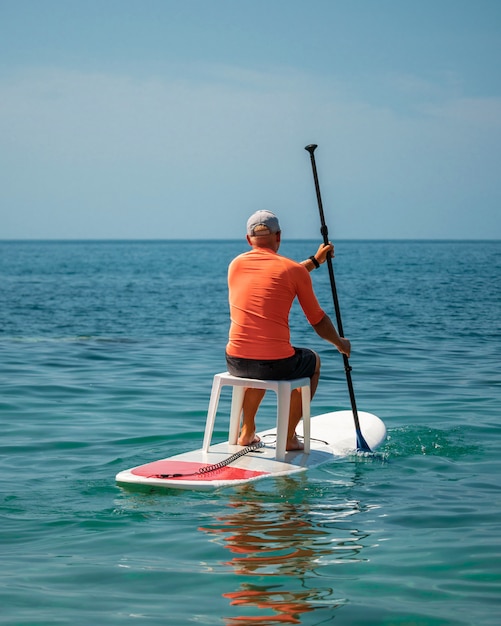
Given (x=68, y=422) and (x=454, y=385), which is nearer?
(x=68, y=422)

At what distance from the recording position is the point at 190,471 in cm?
736

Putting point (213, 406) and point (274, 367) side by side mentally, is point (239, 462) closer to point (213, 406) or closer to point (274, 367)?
point (213, 406)

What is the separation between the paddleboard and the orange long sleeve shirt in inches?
34.6

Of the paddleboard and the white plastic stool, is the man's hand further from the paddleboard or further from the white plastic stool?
the paddleboard

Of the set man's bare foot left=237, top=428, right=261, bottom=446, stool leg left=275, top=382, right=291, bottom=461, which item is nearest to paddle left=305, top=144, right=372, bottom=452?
man's bare foot left=237, top=428, right=261, bottom=446

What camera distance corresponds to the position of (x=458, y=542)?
6066 mm

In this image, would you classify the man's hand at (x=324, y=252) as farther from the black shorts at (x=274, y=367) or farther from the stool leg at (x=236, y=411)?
the stool leg at (x=236, y=411)

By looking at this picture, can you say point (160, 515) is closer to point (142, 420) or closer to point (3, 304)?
point (142, 420)

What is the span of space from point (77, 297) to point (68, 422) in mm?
28602

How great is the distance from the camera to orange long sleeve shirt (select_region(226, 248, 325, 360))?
753 cm

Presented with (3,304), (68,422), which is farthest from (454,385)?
(3,304)

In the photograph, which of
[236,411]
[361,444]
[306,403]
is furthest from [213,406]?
[361,444]

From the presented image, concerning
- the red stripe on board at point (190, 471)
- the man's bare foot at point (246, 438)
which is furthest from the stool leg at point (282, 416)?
the man's bare foot at point (246, 438)

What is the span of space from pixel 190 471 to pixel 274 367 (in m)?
1.06
